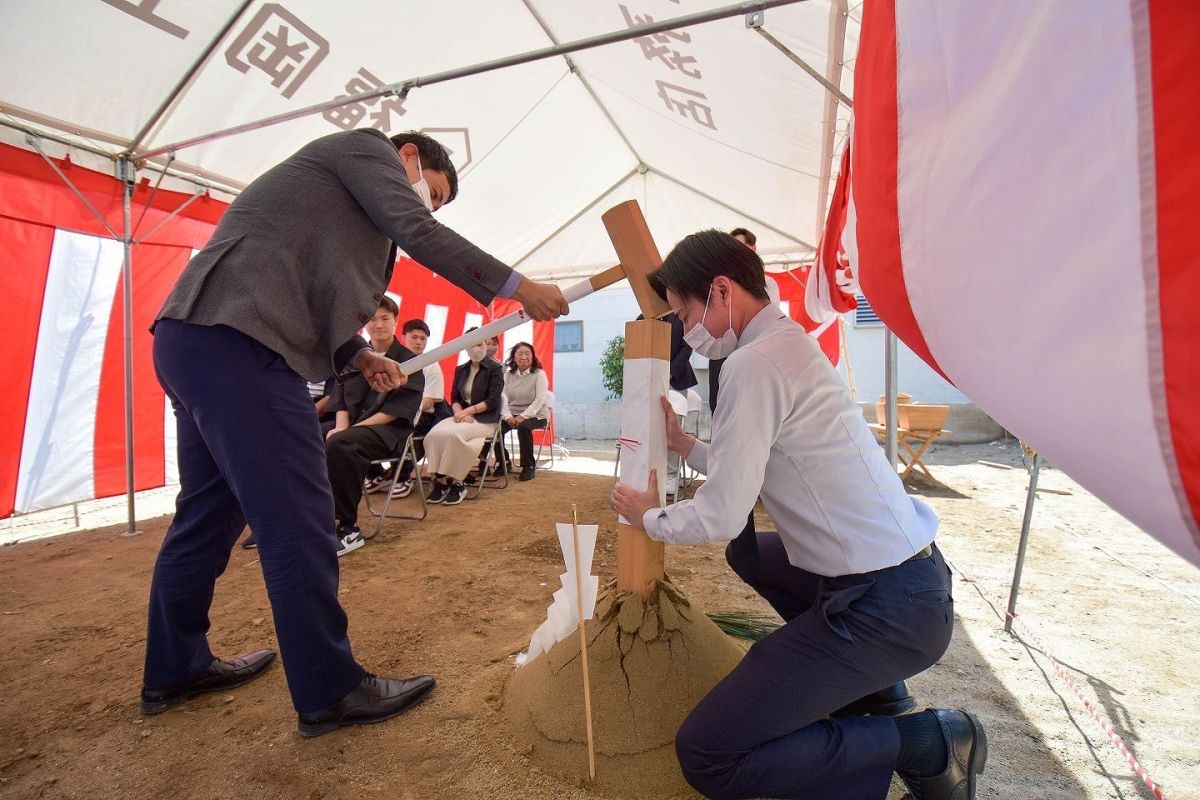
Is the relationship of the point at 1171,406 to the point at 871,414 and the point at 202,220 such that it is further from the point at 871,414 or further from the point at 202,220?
the point at 871,414

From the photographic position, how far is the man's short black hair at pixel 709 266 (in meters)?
1.32

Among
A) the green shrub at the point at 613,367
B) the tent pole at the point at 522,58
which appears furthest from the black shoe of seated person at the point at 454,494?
the green shrub at the point at 613,367

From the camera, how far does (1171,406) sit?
43 centimetres

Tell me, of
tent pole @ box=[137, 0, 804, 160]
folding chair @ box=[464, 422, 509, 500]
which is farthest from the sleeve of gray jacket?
folding chair @ box=[464, 422, 509, 500]

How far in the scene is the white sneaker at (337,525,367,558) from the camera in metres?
3.31

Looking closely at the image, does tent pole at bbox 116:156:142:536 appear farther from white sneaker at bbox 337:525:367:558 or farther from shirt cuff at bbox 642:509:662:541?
shirt cuff at bbox 642:509:662:541

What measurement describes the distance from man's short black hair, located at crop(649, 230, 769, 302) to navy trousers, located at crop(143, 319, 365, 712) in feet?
3.39

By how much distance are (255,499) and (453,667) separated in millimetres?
948

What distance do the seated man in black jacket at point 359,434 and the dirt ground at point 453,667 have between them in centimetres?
25

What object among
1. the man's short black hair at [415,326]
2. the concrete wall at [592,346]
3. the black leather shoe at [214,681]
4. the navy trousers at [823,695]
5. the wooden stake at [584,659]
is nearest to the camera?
the navy trousers at [823,695]

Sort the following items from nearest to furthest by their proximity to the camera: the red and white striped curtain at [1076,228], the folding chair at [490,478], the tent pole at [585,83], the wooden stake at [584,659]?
1. the red and white striped curtain at [1076,228]
2. the wooden stake at [584,659]
3. the tent pole at [585,83]
4. the folding chair at [490,478]

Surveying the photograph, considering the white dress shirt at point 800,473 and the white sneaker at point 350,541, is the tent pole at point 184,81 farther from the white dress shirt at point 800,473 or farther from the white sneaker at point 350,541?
the white dress shirt at point 800,473

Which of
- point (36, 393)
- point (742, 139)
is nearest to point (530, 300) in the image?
point (742, 139)

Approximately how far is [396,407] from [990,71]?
147 inches
